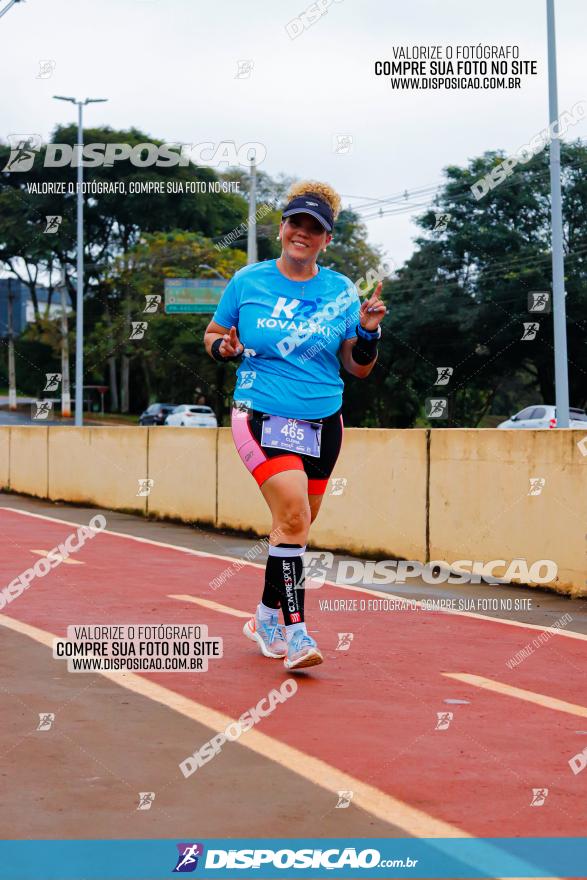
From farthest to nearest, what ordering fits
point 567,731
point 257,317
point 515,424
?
point 515,424, point 257,317, point 567,731

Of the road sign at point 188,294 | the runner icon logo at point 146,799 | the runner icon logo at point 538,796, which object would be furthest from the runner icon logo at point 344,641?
the road sign at point 188,294

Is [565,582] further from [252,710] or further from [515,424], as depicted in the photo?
[515,424]

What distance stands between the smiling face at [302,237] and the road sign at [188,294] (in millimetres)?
44560

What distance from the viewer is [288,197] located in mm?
6391

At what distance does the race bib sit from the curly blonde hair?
96 centimetres

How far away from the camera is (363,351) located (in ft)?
19.9

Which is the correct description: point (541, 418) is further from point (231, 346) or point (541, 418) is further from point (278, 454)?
point (231, 346)

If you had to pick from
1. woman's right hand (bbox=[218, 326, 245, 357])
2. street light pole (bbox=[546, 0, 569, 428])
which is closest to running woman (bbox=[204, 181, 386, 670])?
woman's right hand (bbox=[218, 326, 245, 357])

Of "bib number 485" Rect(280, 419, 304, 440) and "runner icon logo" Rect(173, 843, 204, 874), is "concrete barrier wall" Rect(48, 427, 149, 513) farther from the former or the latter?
"runner icon logo" Rect(173, 843, 204, 874)

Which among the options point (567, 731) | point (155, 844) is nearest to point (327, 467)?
point (567, 731)

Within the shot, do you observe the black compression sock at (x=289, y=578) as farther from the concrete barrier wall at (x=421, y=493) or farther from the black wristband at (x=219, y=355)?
the concrete barrier wall at (x=421, y=493)

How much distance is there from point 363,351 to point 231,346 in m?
0.57

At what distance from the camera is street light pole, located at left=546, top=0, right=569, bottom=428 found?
25.1 metres

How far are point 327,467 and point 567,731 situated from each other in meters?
1.73
